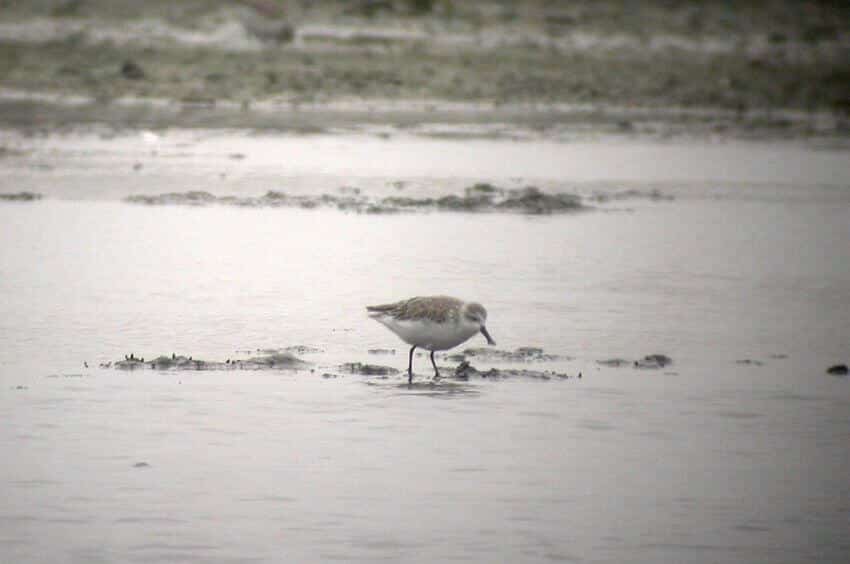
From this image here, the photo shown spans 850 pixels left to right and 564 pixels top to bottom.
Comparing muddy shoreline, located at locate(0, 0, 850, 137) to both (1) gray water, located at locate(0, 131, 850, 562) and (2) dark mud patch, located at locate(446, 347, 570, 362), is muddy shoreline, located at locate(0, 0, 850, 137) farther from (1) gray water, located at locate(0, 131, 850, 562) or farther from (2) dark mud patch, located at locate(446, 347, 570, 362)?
(2) dark mud patch, located at locate(446, 347, 570, 362)

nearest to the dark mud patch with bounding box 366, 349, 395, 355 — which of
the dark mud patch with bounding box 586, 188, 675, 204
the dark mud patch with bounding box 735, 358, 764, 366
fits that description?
the dark mud patch with bounding box 735, 358, 764, 366

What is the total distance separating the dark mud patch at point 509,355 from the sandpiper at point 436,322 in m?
0.92

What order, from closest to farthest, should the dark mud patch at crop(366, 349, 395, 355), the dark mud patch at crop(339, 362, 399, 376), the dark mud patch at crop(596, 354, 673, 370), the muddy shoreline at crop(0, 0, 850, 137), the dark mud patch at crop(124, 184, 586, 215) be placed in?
the dark mud patch at crop(339, 362, 399, 376) → the dark mud patch at crop(596, 354, 673, 370) → the dark mud patch at crop(366, 349, 395, 355) → the dark mud patch at crop(124, 184, 586, 215) → the muddy shoreline at crop(0, 0, 850, 137)

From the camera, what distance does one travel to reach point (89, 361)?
1234 cm

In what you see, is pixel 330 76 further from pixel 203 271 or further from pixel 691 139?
pixel 203 271

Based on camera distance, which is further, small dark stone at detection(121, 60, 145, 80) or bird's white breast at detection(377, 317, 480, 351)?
small dark stone at detection(121, 60, 145, 80)

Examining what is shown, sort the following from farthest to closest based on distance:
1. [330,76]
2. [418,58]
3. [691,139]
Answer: [418,58] < [330,76] < [691,139]

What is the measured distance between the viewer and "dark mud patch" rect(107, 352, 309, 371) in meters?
12.1

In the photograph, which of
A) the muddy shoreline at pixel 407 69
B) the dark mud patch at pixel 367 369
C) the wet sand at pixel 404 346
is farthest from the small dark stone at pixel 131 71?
the dark mud patch at pixel 367 369

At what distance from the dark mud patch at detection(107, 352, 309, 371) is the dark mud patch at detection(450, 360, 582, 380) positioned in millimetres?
1159

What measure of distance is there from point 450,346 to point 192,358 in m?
1.96

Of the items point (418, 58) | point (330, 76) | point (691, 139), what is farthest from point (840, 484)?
point (418, 58)

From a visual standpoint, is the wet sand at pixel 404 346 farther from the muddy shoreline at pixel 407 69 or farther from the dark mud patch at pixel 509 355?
the muddy shoreline at pixel 407 69

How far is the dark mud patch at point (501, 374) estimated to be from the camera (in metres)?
12.0
